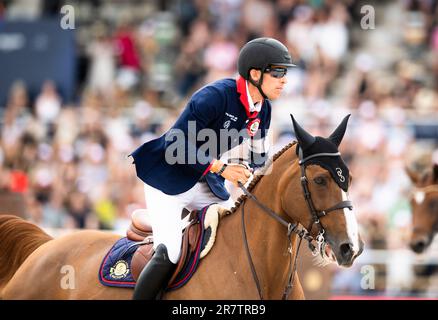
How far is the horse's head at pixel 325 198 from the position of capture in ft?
19.3

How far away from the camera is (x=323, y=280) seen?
8945 millimetres

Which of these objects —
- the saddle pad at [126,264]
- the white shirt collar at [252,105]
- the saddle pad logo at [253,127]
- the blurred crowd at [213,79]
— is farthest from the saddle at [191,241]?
the blurred crowd at [213,79]

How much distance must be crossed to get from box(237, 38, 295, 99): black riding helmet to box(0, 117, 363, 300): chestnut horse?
576 millimetres

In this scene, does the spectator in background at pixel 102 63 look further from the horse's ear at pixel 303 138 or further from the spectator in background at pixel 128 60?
the horse's ear at pixel 303 138

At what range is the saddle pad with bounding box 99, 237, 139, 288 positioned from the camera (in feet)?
22.1

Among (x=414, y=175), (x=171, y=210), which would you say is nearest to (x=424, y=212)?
(x=414, y=175)

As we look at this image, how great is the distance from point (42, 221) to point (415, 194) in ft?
17.8

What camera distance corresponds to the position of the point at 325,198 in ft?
19.7

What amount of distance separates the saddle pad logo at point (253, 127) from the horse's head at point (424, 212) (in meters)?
4.51

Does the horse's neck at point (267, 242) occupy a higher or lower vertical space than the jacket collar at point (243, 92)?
lower

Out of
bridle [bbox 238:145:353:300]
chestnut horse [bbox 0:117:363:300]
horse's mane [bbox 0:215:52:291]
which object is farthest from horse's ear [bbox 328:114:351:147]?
horse's mane [bbox 0:215:52:291]

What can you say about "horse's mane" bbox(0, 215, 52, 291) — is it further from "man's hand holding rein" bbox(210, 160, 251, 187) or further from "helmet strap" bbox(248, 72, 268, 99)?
"helmet strap" bbox(248, 72, 268, 99)
